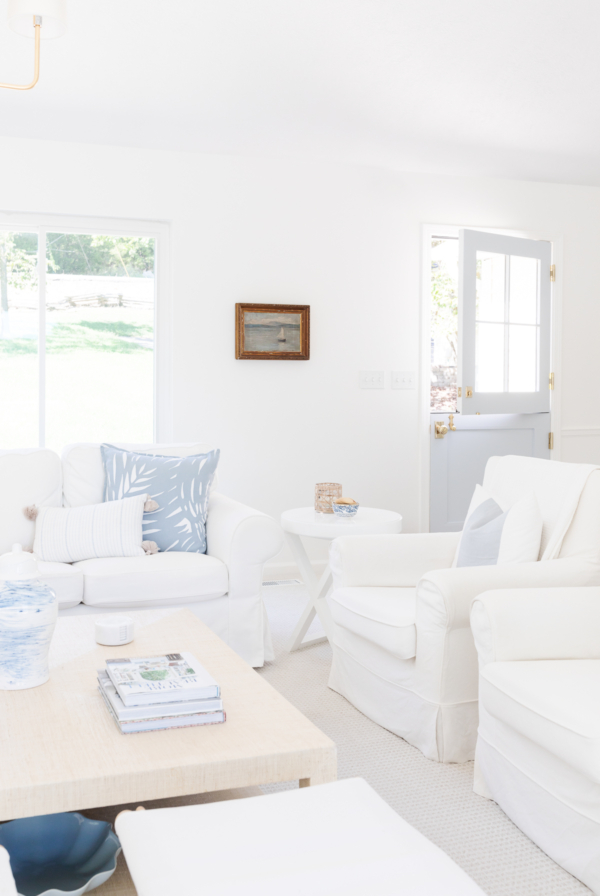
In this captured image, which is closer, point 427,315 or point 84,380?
point 84,380

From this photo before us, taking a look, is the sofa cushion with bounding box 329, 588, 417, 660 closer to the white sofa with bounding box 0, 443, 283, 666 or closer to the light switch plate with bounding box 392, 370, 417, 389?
the white sofa with bounding box 0, 443, 283, 666

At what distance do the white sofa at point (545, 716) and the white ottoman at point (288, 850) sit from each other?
24.0 inches

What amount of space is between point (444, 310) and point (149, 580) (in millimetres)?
5086

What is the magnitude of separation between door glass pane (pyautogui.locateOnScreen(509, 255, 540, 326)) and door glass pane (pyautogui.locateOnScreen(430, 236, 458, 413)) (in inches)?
74.9

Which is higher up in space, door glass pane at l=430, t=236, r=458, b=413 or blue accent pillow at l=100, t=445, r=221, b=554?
door glass pane at l=430, t=236, r=458, b=413

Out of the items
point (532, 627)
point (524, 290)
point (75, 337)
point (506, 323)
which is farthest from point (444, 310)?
point (532, 627)

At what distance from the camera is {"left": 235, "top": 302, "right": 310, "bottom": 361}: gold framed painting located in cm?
457

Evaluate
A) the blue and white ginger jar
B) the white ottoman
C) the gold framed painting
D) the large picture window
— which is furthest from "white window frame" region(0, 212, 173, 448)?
the white ottoman

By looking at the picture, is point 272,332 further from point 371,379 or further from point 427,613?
point 427,613

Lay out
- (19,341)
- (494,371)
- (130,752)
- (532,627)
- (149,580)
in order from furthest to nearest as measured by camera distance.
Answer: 1. (494,371)
2. (19,341)
3. (149,580)
4. (532,627)
5. (130,752)

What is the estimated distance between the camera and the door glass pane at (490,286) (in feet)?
15.8

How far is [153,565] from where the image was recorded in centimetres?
296

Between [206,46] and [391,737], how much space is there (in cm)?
270

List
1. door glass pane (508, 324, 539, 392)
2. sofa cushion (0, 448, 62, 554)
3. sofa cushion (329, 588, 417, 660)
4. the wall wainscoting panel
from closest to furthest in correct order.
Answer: sofa cushion (329, 588, 417, 660) < sofa cushion (0, 448, 62, 554) < door glass pane (508, 324, 539, 392) < the wall wainscoting panel
